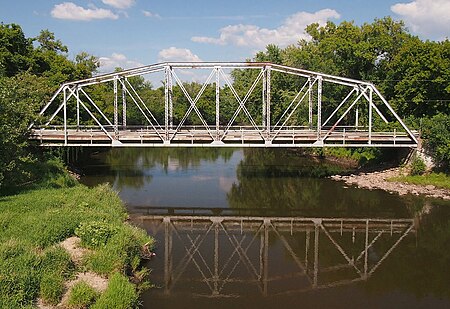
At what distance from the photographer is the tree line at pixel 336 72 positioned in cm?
2707

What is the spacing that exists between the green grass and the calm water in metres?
3.95

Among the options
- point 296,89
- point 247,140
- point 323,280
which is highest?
point 296,89

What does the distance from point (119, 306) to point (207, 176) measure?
2747 centimetres

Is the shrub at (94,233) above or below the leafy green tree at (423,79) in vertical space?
below

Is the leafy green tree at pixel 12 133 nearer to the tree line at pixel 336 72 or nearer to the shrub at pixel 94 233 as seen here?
the tree line at pixel 336 72

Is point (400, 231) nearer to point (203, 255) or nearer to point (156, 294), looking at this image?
point (203, 255)

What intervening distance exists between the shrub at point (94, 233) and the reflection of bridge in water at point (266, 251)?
2.30m

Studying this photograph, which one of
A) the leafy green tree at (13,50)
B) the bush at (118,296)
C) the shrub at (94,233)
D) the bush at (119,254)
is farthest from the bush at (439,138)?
the leafy green tree at (13,50)

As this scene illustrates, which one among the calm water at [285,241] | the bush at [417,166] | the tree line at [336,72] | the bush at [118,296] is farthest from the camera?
the bush at [417,166]

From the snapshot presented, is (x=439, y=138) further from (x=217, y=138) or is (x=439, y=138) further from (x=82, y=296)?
(x=82, y=296)

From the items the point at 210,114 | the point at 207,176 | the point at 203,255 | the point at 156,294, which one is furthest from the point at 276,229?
the point at 210,114

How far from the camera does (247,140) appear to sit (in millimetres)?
34094

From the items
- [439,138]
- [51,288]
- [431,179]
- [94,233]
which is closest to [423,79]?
[439,138]

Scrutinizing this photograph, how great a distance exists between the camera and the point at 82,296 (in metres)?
12.8
